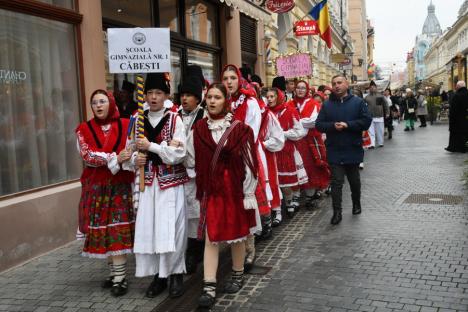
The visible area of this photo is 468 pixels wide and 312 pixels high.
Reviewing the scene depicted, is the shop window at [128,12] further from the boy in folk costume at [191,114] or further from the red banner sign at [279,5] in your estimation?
Answer: the red banner sign at [279,5]

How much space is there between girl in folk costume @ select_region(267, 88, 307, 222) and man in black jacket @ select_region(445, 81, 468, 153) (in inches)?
313

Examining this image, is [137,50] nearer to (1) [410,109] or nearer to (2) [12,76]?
(2) [12,76]

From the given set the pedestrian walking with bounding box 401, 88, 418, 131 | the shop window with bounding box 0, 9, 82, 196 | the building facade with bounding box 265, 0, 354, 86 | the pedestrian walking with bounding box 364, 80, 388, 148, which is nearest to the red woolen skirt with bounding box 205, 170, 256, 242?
the shop window with bounding box 0, 9, 82, 196

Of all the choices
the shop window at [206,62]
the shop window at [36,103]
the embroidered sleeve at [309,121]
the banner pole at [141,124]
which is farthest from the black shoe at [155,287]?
the shop window at [206,62]

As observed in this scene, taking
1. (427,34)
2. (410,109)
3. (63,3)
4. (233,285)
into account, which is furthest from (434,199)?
(427,34)

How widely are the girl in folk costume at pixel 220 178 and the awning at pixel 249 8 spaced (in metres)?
5.29

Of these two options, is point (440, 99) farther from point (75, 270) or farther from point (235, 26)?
point (75, 270)

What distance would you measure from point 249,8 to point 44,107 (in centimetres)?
517

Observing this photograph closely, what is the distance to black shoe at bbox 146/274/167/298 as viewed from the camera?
4.60 meters

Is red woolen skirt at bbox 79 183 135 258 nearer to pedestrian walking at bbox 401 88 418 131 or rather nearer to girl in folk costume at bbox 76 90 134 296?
girl in folk costume at bbox 76 90 134 296

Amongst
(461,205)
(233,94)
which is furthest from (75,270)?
(461,205)

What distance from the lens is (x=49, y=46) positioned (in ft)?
21.7

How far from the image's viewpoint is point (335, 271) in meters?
5.03

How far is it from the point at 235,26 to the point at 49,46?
6464 millimetres
